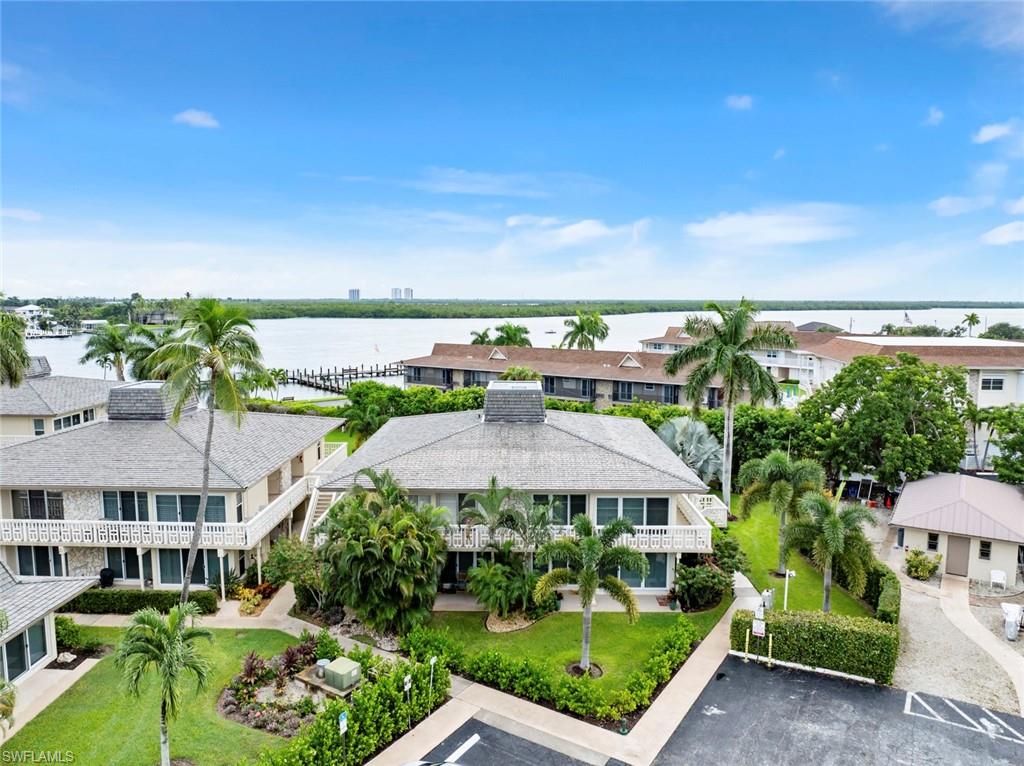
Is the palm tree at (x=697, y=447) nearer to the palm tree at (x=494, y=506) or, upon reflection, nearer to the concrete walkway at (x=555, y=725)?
the palm tree at (x=494, y=506)

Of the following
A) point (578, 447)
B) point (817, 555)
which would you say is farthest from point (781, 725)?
point (578, 447)

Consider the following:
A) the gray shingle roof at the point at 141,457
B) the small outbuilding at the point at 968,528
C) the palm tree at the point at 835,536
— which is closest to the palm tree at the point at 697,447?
the small outbuilding at the point at 968,528

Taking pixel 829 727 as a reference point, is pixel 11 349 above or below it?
above

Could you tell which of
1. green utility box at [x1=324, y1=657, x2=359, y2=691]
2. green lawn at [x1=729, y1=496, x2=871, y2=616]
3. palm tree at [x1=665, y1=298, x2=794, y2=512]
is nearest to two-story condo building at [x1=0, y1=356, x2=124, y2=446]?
green utility box at [x1=324, y1=657, x2=359, y2=691]

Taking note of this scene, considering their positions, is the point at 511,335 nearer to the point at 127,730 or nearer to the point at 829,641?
the point at 829,641

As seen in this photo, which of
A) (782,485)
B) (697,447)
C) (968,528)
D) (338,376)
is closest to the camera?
(782,485)

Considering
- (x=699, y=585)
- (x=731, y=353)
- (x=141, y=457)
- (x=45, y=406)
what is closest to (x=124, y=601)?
(x=141, y=457)
